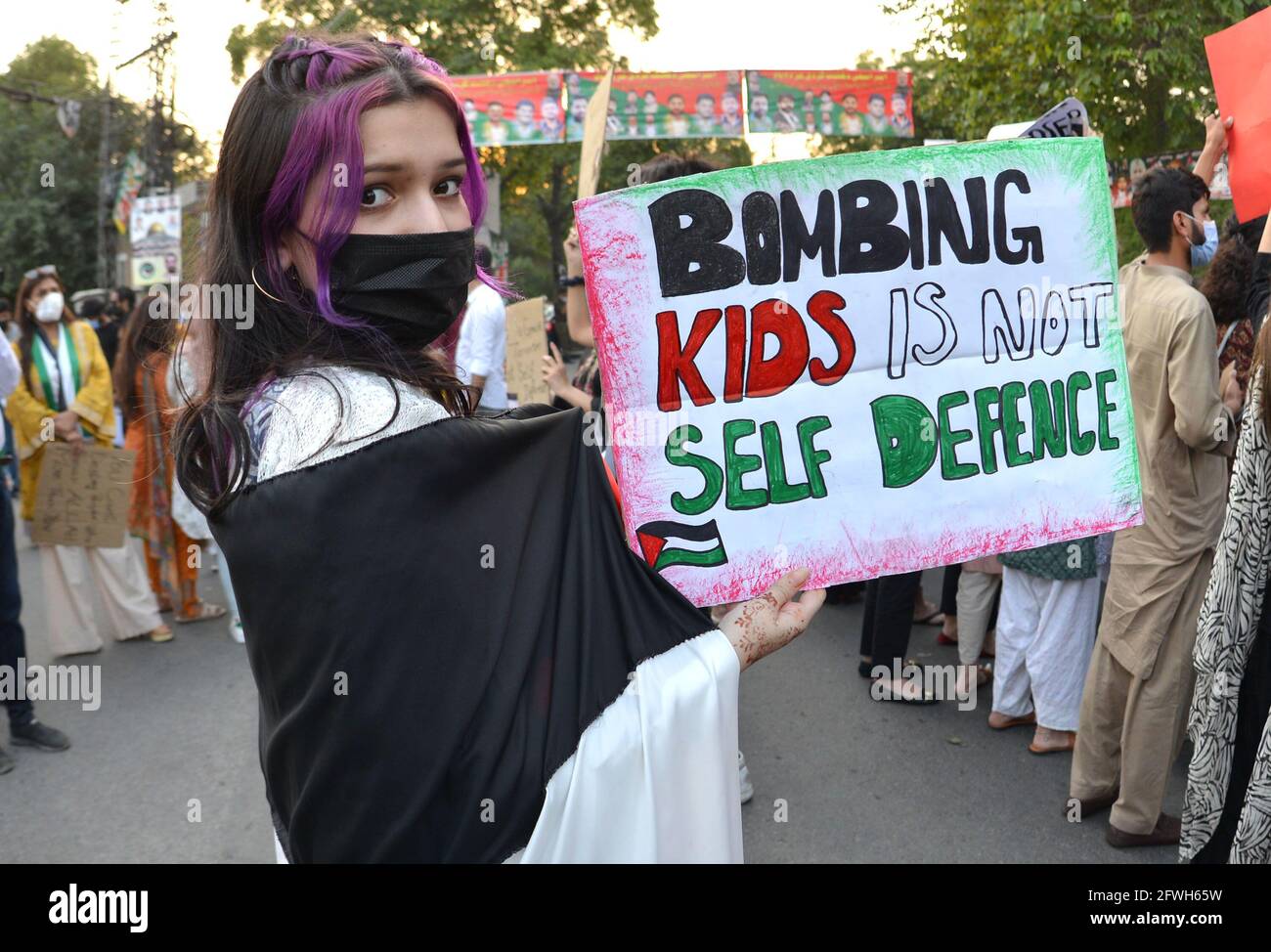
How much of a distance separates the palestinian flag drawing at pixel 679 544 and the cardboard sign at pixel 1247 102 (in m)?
2.07

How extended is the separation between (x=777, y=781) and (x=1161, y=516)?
5.80 feet

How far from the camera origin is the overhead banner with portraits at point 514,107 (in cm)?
1345

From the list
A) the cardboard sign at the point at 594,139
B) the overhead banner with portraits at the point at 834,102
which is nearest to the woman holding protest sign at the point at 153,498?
the cardboard sign at the point at 594,139

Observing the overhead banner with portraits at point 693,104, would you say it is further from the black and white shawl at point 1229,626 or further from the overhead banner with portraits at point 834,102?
the black and white shawl at point 1229,626

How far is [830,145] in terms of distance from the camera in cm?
2875

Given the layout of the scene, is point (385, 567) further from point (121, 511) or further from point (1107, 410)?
point (121, 511)

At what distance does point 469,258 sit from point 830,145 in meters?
29.1

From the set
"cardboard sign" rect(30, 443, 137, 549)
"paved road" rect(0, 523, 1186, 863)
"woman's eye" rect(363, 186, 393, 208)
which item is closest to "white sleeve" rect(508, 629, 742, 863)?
"woman's eye" rect(363, 186, 393, 208)

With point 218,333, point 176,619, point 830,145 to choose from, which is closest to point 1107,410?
point 218,333

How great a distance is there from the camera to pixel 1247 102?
2.97 meters

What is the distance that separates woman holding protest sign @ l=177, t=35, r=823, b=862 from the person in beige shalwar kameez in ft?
8.44

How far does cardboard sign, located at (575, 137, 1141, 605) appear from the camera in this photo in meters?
1.85

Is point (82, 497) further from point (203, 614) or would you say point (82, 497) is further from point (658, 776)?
point (658, 776)

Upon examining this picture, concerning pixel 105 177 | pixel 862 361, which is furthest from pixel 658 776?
pixel 105 177
